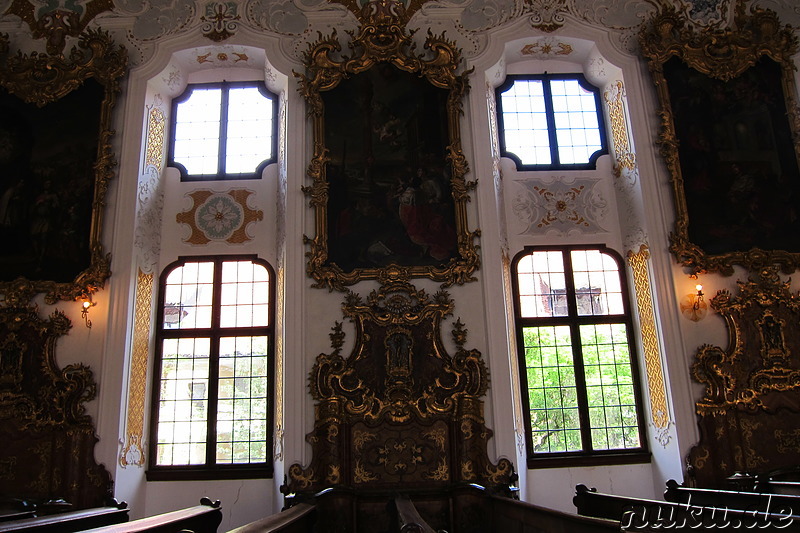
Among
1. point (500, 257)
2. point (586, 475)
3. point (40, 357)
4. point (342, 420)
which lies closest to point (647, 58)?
point (500, 257)

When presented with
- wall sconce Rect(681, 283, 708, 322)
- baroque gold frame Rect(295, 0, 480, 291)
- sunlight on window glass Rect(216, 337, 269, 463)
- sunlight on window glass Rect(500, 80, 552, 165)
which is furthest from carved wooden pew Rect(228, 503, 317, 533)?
sunlight on window glass Rect(500, 80, 552, 165)

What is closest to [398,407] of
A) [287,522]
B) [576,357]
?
[576,357]

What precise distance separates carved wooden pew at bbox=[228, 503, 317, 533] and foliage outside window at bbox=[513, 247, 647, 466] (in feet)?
13.6

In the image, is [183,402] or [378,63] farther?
[378,63]

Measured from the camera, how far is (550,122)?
1235cm

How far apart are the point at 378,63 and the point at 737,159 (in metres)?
5.89

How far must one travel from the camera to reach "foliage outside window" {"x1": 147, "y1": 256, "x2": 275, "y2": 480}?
1073cm

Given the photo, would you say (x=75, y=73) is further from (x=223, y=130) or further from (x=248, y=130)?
(x=248, y=130)

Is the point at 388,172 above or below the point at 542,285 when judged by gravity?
above

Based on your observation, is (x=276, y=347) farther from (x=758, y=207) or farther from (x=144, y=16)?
(x=758, y=207)

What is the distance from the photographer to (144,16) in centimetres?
1198

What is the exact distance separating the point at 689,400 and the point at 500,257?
10.9 ft

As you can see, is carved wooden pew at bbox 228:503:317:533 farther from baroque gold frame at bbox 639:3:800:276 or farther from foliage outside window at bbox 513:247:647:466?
baroque gold frame at bbox 639:3:800:276

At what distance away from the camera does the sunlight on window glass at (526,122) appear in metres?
12.1
